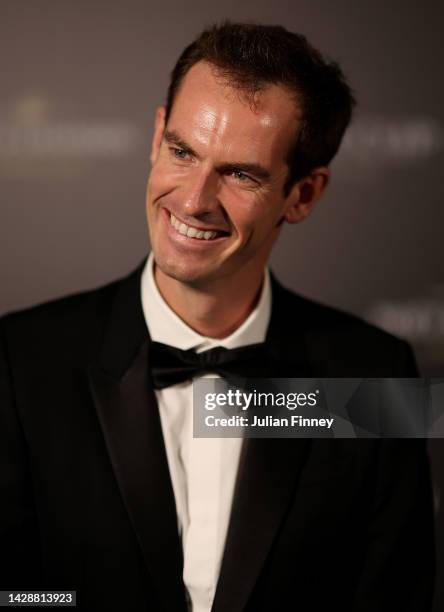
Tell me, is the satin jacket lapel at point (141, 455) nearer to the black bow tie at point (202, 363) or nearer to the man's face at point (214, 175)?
the black bow tie at point (202, 363)

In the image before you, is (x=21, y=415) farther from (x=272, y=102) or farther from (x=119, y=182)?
(x=272, y=102)

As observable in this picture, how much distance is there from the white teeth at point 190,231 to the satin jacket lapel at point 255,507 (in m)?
0.34

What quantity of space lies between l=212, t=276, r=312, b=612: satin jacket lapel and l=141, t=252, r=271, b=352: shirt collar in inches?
3.3

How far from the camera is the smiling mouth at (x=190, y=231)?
4.96ft

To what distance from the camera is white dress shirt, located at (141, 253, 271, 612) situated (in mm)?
1544

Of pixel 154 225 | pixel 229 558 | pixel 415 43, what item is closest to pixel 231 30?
pixel 154 225

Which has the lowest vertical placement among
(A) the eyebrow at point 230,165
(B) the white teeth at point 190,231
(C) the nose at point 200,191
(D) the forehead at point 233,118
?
(B) the white teeth at point 190,231

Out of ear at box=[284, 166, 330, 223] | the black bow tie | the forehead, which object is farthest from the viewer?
ear at box=[284, 166, 330, 223]

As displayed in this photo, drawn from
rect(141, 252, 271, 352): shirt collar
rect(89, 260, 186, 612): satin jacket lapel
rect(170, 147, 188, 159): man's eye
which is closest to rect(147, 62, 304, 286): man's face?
rect(170, 147, 188, 159): man's eye

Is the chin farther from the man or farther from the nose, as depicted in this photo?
the nose

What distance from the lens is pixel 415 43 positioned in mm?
2006

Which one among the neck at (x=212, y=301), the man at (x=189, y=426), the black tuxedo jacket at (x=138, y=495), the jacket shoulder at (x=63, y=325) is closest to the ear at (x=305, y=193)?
the man at (x=189, y=426)

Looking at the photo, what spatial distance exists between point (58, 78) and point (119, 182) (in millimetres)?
294

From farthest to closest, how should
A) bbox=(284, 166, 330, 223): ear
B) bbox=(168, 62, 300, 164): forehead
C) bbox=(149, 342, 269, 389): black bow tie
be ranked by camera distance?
bbox=(284, 166, 330, 223): ear < bbox=(149, 342, 269, 389): black bow tie < bbox=(168, 62, 300, 164): forehead
